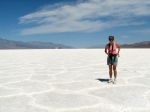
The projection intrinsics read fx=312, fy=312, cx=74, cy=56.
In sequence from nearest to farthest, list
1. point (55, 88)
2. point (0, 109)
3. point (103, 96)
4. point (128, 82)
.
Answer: point (0, 109) < point (103, 96) < point (55, 88) < point (128, 82)

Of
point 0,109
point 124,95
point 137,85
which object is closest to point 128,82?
point 137,85

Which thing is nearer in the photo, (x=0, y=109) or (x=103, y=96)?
(x=0, y=109)

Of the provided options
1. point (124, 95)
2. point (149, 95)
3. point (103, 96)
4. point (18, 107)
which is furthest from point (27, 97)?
point (149, 95)

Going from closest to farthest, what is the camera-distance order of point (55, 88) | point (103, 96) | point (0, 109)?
point (0, 109)
point (103, 96)
point (55, 88)

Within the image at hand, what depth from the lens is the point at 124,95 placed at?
17.4ft

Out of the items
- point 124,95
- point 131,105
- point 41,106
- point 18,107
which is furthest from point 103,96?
point 18,107

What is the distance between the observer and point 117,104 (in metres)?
4.69

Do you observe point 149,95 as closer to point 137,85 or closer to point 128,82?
point 137,85

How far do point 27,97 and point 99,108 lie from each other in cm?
139

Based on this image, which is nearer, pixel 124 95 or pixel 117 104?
pixel 117 104

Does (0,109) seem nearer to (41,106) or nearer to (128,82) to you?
(41,106)

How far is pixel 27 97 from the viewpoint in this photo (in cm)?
526

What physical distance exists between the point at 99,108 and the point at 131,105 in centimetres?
50

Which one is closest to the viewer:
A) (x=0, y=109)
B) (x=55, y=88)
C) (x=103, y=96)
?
(x=0, y=109)
